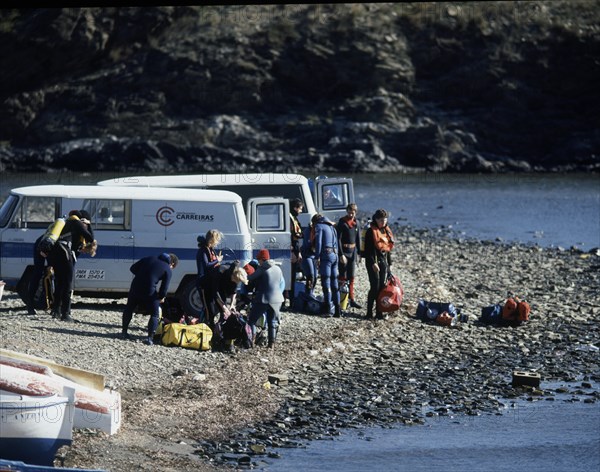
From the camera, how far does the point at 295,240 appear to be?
736 inches

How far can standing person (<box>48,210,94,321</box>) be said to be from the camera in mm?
15625

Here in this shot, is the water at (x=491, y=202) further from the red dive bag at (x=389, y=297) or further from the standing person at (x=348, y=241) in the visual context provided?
the standing person at (x=348, y=241)

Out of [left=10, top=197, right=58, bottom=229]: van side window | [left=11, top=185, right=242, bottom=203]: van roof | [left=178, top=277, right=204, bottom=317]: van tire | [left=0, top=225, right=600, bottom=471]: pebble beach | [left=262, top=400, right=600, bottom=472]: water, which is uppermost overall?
[left=11, top=185, right=242, bottom=203]: van roof

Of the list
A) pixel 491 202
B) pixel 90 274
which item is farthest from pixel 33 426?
pixel 491 202

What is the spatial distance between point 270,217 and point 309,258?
3.29 feet

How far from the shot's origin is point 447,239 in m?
39.1

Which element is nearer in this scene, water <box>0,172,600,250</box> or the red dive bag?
the red dive bag

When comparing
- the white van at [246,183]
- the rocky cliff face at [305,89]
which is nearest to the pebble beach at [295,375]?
the white van at [246,183]

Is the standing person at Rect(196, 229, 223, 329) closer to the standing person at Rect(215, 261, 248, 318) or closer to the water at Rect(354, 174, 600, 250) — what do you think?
the standing person at Rect(215, 261, 248, 318)

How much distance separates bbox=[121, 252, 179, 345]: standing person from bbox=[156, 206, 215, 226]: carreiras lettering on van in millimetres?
2174

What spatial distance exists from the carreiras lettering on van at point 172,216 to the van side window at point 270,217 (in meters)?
1.29

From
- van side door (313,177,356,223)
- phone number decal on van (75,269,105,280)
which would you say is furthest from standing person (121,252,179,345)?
van side door (313,177,356,223)

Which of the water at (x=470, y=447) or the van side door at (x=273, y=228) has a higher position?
the van side door at (x=273, y=228)

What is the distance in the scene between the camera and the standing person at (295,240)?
1855 centimetres
